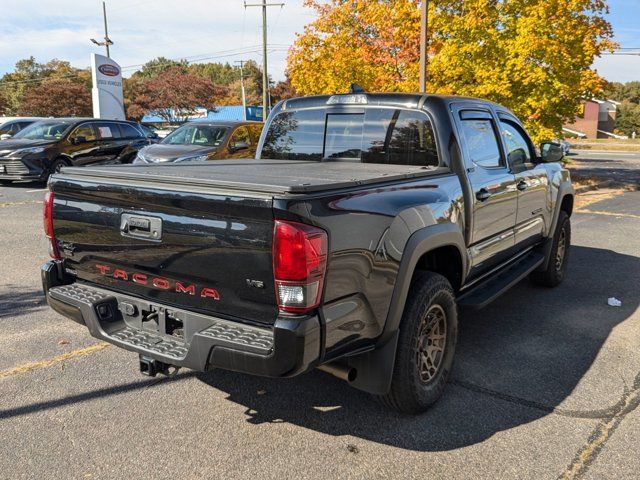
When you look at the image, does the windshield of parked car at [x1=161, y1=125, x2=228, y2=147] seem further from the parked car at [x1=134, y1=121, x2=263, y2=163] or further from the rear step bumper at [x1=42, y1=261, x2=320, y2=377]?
the rear step bumper at [x1=42, y1=261, x2=320, y2=377]

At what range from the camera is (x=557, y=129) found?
45.9ft

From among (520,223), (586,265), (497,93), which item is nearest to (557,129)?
(497,93)

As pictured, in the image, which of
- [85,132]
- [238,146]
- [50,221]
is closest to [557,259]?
[50,221]

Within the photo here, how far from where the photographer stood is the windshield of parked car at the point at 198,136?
39.0ft

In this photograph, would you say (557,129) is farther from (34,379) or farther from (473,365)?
(34,379)

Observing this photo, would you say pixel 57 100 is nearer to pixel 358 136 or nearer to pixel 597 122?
pixel 358 136

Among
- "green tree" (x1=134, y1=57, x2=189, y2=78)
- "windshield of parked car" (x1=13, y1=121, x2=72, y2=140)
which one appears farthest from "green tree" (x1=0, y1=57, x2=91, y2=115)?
"windshield of parked car" (x1=13, y1=121, x2=72, y2=140)

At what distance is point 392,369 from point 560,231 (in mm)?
3736

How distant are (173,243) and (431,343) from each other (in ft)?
5.51

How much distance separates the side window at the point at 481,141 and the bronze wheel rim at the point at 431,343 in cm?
129

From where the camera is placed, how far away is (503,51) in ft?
41.1

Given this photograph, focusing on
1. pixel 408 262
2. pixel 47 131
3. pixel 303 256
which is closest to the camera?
pixel 303 256

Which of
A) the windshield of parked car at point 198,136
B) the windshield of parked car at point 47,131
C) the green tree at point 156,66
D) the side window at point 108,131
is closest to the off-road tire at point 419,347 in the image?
the windshield of parked car at point 198,136

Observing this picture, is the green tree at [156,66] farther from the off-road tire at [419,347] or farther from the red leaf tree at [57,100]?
the off-road tire at [419,347]
